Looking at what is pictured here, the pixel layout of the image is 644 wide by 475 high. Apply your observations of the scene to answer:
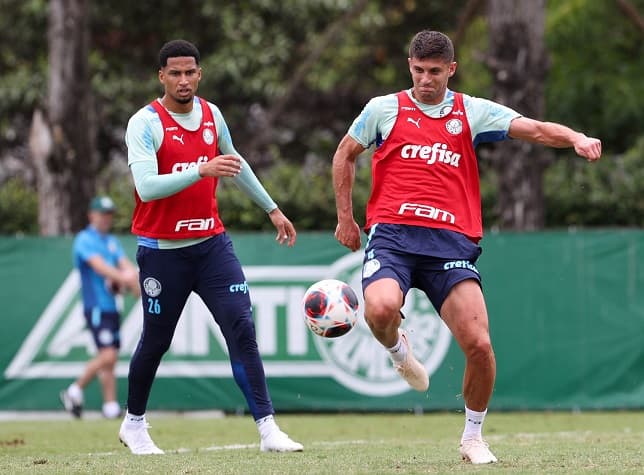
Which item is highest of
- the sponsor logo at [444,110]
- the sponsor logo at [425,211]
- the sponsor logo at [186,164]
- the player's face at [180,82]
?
the player's face at [180,82]

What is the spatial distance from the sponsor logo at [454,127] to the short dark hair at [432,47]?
0.36m

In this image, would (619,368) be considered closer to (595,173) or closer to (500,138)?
(595,173)

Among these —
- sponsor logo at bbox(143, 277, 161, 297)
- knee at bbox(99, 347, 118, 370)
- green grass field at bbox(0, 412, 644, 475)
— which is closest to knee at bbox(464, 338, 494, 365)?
green grass field at bbox(0, 412, 644, 475)

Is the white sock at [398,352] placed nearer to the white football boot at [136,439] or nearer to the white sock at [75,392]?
the white football boot at [136,439]

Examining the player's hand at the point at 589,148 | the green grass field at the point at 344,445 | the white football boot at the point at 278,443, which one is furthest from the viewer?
the white football boot at the point at 278,443

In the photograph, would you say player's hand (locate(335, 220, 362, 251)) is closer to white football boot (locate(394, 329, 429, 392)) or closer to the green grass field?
white football boot (locate(394, 329, 429, 392))

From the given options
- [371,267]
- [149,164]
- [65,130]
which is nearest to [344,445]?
[371,267]

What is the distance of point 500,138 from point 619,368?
690cm

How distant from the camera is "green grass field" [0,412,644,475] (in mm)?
6988

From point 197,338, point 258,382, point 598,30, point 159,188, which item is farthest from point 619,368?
point 598,30

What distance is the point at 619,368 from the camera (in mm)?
13656

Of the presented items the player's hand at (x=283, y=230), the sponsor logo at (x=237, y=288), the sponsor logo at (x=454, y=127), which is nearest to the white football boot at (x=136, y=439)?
the sponsor logo at (x=237, y=288)

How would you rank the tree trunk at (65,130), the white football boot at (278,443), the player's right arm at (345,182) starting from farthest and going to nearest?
the tree trunk at (65,130) < the white football boot at (278,443) < the player's right arm at (345,182)

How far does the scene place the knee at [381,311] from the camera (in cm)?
699
